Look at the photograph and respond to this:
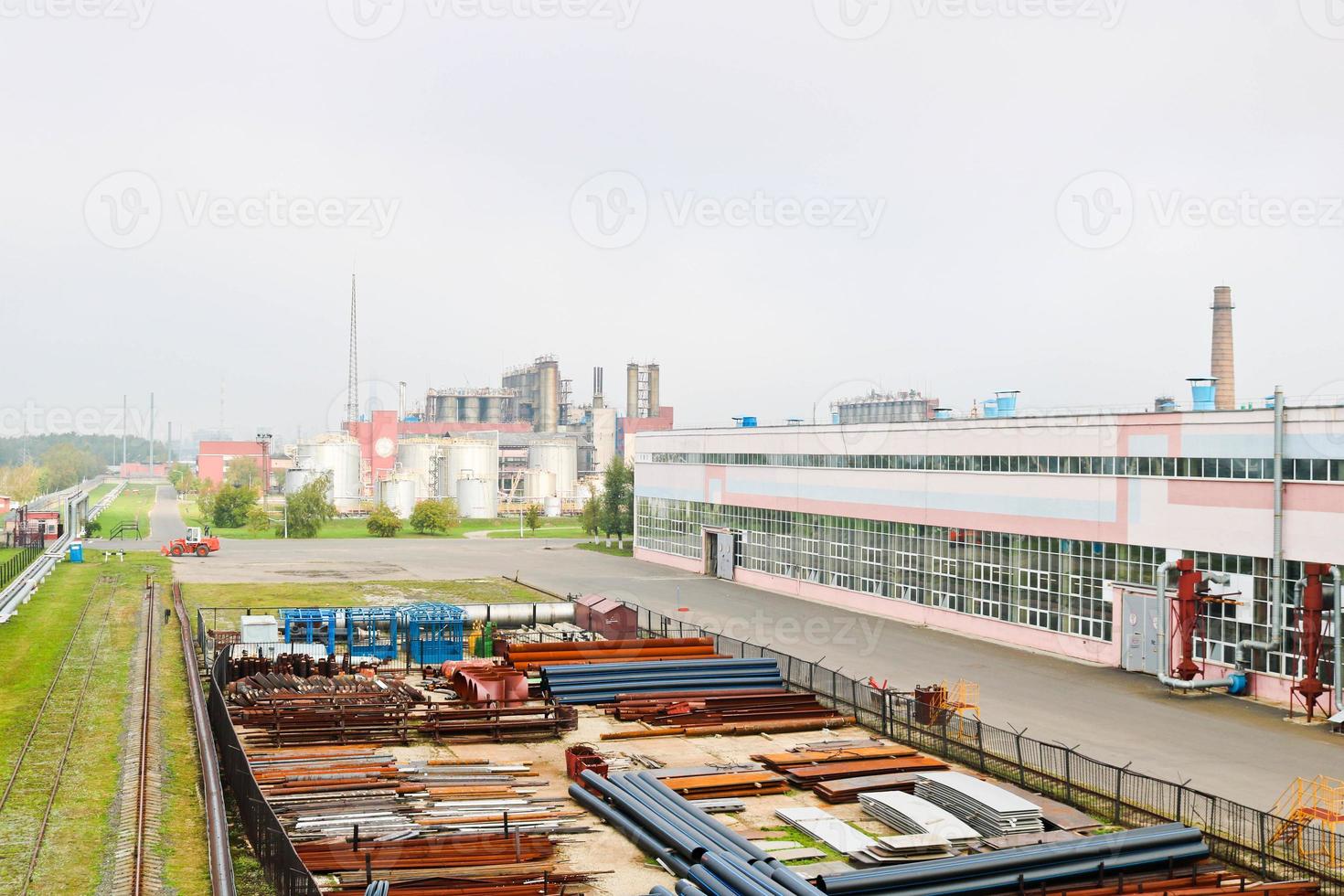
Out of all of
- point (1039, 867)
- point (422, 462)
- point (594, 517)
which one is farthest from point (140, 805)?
point (422, 462)

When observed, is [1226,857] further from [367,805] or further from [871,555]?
[871,555]

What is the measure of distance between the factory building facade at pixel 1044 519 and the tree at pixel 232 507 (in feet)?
176

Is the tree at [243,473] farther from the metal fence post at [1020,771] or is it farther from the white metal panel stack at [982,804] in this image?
the white metal panel stack at [982,804]

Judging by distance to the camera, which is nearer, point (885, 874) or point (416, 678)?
point (885, 874)

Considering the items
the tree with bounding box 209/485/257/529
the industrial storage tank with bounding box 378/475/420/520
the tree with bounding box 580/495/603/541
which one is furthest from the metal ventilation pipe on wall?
the industrial storage tank with bounding box 378/475/420/520

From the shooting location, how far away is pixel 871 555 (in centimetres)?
4156

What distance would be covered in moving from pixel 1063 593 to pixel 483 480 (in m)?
80.0

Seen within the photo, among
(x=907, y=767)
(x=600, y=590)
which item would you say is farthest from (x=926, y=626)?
(x=907, y=767)

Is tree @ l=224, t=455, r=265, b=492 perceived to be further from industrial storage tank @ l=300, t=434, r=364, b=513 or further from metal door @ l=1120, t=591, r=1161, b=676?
metal door @ l=1120, t=591, r=1161, b=676

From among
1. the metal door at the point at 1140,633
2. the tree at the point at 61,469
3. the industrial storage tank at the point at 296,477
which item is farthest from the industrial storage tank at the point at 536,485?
the metal door at the point at 1140,633

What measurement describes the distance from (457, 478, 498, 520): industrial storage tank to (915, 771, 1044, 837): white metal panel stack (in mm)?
→ 90063

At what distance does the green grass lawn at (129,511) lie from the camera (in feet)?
282

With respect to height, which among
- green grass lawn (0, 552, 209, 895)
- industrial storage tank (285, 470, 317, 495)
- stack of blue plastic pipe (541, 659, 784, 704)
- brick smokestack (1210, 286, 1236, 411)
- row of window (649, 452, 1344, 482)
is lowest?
green grass lawn (0, 552, 209, 895)

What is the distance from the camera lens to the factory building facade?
1025 inches
